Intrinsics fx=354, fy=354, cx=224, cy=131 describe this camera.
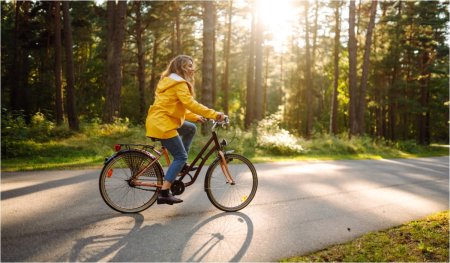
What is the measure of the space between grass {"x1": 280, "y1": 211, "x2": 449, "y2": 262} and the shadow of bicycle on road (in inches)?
28.9

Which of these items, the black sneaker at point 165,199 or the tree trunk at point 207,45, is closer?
the black sneaker at point 165,199

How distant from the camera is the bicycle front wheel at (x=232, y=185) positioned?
5531 millimetres

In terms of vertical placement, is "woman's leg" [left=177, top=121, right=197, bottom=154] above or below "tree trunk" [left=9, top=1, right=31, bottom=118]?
below

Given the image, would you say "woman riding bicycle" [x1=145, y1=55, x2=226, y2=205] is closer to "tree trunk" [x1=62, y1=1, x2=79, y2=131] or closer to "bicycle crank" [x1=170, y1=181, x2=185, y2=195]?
"bicycle crank" [x1=170, y1=181, x2=185, y2=195]

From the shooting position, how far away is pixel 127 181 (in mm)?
5191

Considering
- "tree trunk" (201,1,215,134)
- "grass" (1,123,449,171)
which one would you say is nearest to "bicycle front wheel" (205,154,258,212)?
"grass" (1,123,449,171)

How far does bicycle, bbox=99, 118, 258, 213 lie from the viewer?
512cm

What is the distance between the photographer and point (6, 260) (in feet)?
11.3

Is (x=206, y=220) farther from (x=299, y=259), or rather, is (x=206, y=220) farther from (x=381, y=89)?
(x=381, y=89)

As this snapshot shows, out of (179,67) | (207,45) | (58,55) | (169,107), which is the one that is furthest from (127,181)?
(58,55)

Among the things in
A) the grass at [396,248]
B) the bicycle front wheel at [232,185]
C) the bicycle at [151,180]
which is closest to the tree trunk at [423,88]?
the grass at [396,248]

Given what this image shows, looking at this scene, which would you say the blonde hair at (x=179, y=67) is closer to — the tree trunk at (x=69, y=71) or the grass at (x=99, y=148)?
the grass at (x=99, y=148)

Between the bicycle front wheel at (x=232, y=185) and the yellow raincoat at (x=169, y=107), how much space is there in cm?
91

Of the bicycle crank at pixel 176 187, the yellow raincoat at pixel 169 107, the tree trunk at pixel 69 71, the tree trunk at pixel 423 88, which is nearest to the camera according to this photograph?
the yellow raincoat at pixel 169 107
